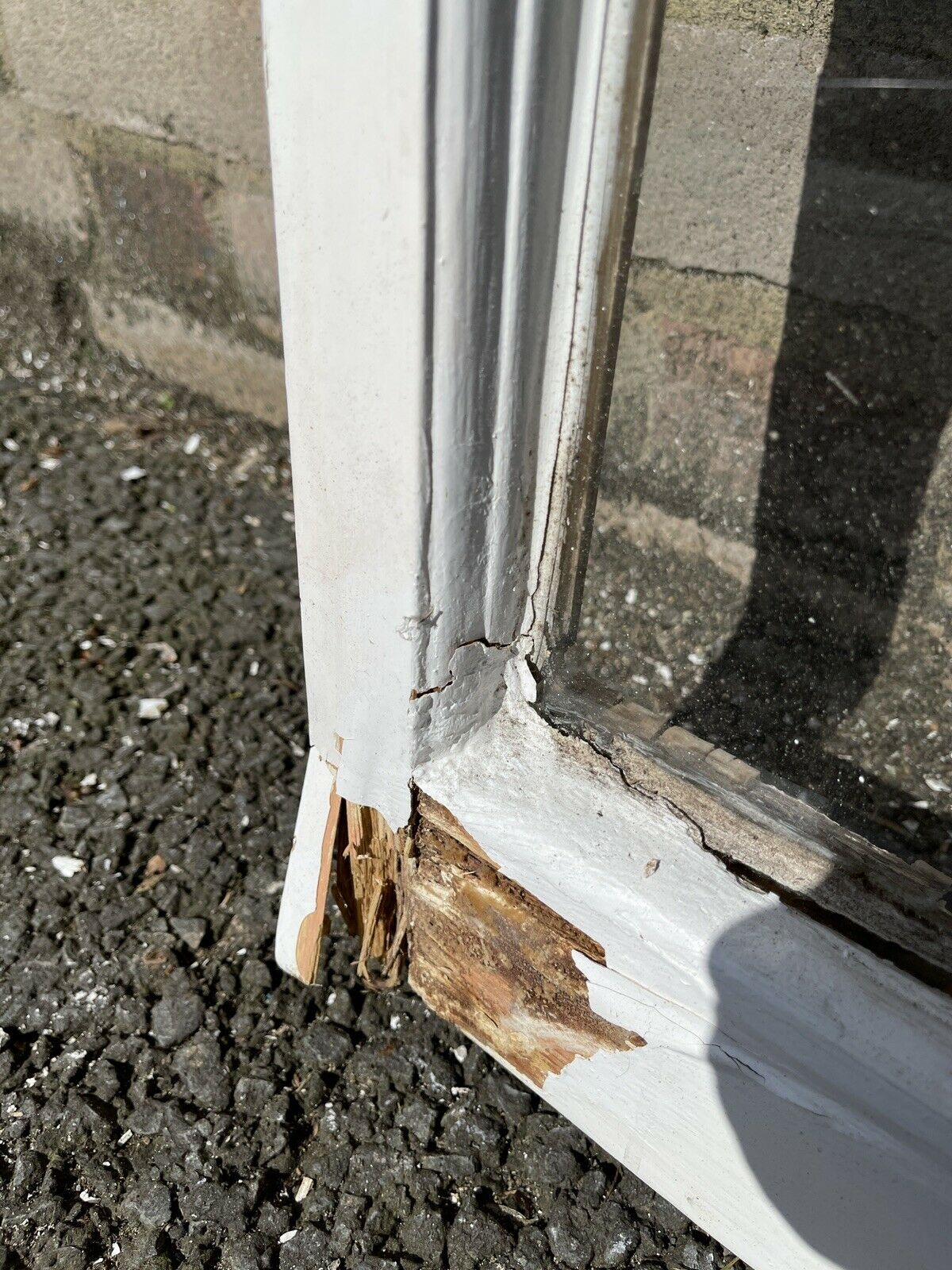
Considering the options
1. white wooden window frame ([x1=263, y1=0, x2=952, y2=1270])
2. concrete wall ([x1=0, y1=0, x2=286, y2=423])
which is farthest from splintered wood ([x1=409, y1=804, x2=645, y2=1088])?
concrete wall ([x1=0, y1=0, x2=286, y2=423])

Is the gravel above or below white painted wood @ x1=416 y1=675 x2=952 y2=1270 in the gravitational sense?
below

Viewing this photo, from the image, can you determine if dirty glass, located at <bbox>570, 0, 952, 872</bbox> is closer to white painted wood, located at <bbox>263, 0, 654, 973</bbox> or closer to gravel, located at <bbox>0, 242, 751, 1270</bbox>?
white painted wood, located at <bbox>263, 0, 654, 973</bbox>

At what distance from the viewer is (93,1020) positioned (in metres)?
1.18

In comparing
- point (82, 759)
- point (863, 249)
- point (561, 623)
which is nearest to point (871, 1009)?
point (561, 623)

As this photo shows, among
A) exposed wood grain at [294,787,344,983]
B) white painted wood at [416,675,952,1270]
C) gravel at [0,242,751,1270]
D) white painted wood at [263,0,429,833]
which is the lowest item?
gravel at [0,242,751,1270]

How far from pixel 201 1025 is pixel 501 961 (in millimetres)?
419

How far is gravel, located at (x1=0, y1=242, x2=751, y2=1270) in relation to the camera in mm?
1003

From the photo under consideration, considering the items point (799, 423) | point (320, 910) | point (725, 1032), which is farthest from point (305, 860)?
point (799, 423)

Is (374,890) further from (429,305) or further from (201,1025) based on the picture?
(429,305)

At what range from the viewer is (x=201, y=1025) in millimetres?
1179

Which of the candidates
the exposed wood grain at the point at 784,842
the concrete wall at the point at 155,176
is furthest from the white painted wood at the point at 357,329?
the concrete wall at the point at 155,176

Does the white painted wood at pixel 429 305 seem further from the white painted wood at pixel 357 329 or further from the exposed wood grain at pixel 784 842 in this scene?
the exposed wood grain at pixel 784 842

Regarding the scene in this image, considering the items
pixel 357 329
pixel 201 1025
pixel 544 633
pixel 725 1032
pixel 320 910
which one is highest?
pixel 357 329

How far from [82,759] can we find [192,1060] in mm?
546
